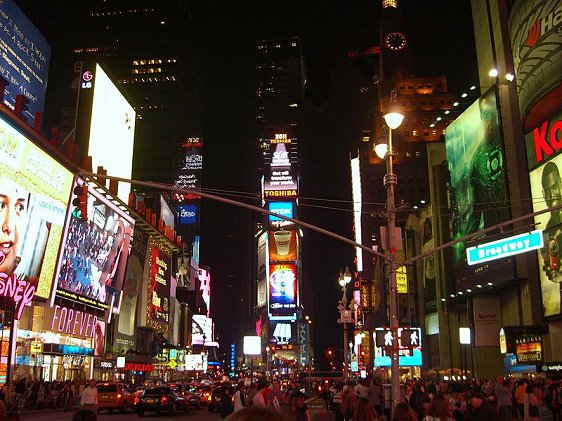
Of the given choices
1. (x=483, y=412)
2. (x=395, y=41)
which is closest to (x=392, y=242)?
(x=395, y=41)

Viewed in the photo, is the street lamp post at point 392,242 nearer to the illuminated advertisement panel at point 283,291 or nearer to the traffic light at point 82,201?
the traffic light at point 82,201

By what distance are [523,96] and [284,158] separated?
148665 millimetres

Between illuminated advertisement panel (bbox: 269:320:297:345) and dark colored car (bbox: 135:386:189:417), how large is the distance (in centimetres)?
14604

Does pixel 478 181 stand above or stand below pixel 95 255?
above

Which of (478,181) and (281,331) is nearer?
(478,181)

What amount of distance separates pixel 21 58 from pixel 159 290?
3530 centimetres

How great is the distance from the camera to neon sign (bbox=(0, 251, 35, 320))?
38.9m

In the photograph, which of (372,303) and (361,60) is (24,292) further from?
(372,303)

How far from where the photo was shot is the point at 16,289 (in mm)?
40281

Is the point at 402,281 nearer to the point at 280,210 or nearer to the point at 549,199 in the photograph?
the point at 549,199

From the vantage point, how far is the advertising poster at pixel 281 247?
17912cm

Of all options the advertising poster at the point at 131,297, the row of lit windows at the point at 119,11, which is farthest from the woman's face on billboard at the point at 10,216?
the row of lit windows at the point at 119,11

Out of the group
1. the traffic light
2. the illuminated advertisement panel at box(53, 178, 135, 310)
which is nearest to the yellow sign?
the illuminated advertisement panel at box(53, 178, 135, 310)

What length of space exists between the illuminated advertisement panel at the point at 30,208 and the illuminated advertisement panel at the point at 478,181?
33.0 m
